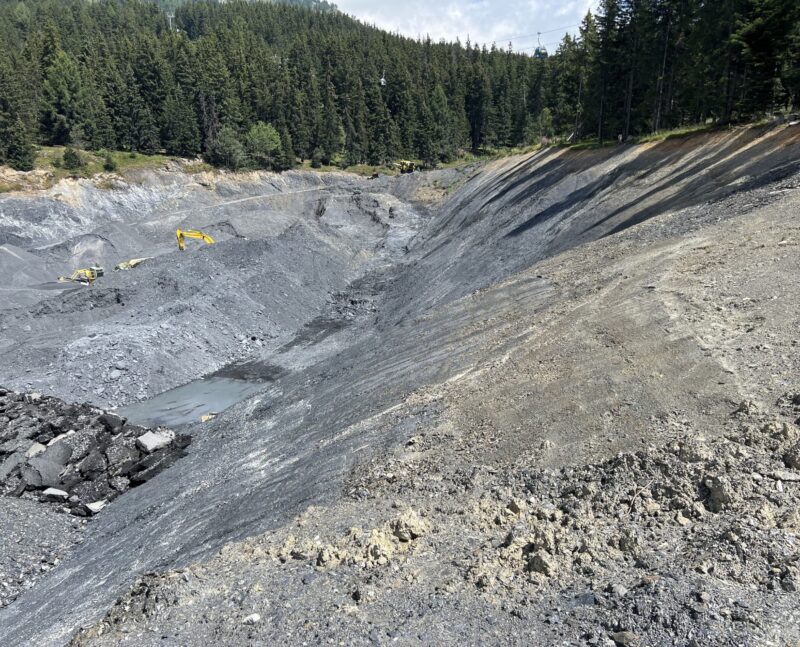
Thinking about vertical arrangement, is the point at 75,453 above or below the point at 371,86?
below

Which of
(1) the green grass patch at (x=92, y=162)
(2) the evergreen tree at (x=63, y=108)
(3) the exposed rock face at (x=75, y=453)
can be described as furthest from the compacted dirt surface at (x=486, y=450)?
(2) the evergreen tree at (x=63, y=108)

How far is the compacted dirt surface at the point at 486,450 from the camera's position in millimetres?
6820

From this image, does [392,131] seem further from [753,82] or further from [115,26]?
[115,26]

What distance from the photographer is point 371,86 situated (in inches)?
3861

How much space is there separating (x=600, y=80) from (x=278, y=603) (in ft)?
156

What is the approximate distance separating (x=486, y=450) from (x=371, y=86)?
98.6m

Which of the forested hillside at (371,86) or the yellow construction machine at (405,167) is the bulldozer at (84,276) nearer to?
the forested hillside at (371,86)

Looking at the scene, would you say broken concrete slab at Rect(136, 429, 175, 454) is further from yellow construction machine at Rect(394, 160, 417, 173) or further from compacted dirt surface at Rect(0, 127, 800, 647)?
yellow construction machine at Rect(394, 160, 417, 173)

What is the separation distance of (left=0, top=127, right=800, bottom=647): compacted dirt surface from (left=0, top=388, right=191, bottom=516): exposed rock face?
326 millimetres

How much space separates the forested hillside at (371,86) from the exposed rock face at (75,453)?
32.4m

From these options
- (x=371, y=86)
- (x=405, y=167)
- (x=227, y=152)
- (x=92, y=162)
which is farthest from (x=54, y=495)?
(x=371, y=86)

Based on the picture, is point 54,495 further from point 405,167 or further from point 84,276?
point 405,167

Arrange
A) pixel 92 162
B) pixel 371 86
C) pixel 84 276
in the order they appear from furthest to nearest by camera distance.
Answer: pixel 371 86, pixel 92 162, pixel 84 276

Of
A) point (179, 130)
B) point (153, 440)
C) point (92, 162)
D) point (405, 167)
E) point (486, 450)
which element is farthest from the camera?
point (405, 167)
